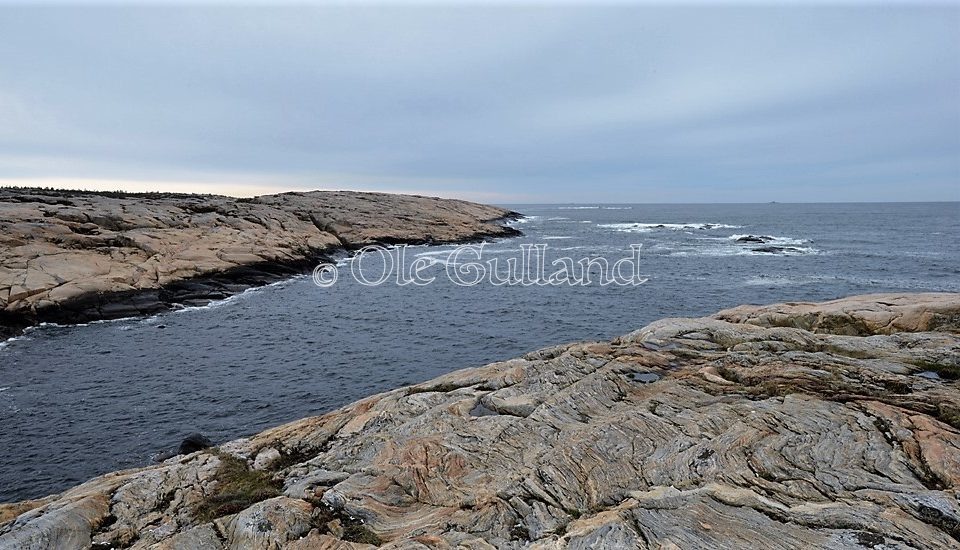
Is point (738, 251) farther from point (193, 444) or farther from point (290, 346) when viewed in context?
point (193, 444)

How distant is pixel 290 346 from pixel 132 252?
27.0 metres

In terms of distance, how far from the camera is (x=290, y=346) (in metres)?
32.4

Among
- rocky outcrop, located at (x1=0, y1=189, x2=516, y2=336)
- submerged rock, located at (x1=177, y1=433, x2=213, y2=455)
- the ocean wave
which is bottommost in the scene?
submerged rock, located at (x1=177, y1=433, x2=213, y2=455)

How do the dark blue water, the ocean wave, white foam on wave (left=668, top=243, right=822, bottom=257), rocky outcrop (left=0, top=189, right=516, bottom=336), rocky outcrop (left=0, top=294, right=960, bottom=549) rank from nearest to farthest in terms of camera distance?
rocky outcrop (left=0, top=294, right=960, bottom=549)
the dark blue water
rocky outcrop (left=0, top=189, right=516, bottom=336)
the ocean wave
white foam on wave (left=668, top=243, right=822, bottom=257)

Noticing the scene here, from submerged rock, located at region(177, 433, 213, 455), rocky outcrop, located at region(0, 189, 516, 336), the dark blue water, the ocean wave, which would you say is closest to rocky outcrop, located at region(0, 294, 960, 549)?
submerged rock, located at region(177, 433, 213, 455)

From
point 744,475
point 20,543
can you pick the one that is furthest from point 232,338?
point 744,475

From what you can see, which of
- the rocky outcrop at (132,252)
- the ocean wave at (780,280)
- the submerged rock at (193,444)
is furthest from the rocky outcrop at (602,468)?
the ocean wave at (780,280)

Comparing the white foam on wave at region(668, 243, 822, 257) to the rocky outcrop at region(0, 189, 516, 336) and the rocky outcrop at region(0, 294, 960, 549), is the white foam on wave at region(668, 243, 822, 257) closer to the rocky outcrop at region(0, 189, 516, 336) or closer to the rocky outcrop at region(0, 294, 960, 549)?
the rocky outcrop at region(0, 189, 516, 336)

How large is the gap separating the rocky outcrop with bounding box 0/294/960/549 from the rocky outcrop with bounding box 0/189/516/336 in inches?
1309

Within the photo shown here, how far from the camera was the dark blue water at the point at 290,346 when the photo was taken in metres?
20.6

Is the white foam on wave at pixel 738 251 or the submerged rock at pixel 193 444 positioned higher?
the white foam on wave at pixel 738 251

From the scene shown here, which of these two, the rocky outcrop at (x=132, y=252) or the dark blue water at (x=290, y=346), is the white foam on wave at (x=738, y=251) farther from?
the rocky outcrop at (x=132, y=252)

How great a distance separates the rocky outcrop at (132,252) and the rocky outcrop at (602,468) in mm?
33243

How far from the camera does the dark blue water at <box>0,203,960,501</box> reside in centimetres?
2058
